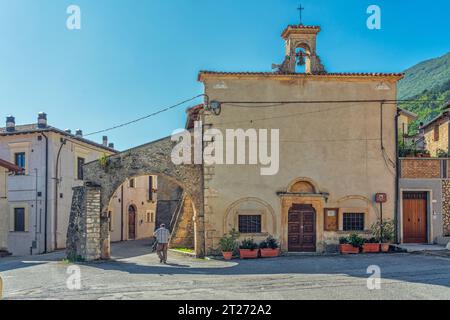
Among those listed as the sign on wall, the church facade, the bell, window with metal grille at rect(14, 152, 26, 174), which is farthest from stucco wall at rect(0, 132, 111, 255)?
the sign on wall

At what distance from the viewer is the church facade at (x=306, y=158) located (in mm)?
18141

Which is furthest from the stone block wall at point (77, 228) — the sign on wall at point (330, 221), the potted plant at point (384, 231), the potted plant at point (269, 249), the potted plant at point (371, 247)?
the potted plant at point (384, 231)

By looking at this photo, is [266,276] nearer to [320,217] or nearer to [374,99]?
[320,217]

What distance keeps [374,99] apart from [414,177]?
12.2ft

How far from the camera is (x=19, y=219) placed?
1027 inches

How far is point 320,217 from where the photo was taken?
60.0 feet

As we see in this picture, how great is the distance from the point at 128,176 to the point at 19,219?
1195cm

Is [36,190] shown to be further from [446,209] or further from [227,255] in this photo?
[446,209]

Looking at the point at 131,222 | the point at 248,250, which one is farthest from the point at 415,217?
the point at 131,222

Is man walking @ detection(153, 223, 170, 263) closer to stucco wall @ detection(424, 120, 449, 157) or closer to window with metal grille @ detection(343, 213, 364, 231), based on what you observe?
window with metal grille @ detection(343, 213, 364, 231)

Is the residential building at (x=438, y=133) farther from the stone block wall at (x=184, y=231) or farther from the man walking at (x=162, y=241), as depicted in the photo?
the man walking at (x=162, y=241)

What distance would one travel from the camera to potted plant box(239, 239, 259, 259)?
17312mm

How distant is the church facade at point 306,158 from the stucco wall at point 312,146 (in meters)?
0.04
